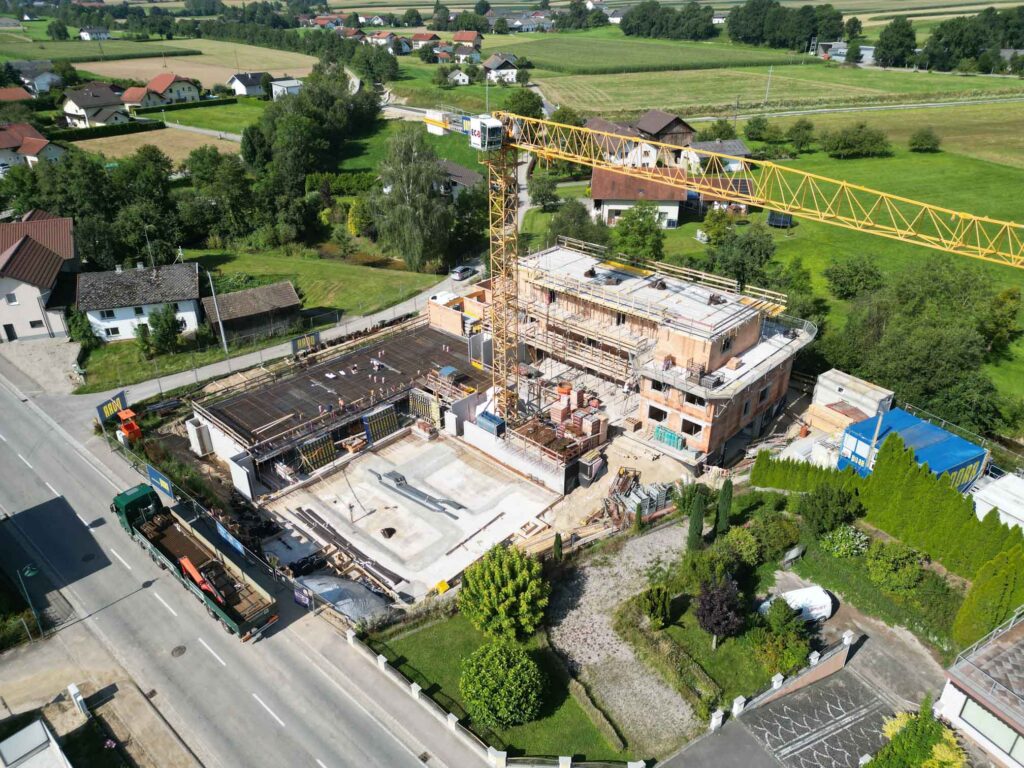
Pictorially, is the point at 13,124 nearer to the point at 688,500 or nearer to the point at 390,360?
the point at 390,360

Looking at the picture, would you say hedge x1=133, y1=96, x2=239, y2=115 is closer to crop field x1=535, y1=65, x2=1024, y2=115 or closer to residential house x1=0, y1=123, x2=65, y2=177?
residential house x1=0, y1=123, x2=65, y2=177

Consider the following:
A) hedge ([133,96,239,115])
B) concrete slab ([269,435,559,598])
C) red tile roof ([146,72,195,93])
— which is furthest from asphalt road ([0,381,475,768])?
red tile roof ([146,72,195,93])

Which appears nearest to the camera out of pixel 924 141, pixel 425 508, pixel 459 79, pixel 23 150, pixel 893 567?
pixel 893 567

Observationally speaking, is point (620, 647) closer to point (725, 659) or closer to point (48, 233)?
point (725, 659)

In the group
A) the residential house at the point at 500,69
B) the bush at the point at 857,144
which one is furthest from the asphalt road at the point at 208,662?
the residential house at the point at 500,69

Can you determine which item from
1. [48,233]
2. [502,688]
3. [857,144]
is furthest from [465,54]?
[502,688]

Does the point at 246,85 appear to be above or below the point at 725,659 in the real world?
above
